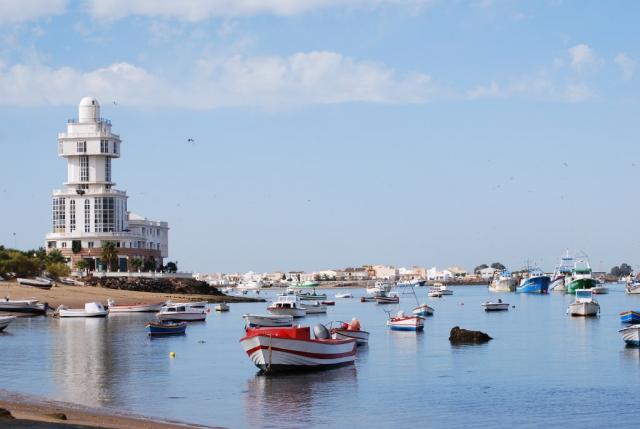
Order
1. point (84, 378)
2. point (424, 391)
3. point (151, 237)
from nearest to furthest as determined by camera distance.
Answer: point (424, 391) → point (84, 378) → point (151, 237)

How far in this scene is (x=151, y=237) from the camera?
177000 millimetres

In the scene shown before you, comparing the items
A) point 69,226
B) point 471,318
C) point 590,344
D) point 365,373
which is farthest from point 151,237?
point 365,373

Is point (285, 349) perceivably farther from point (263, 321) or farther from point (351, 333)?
point (263, 321)

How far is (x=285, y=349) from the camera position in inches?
1959

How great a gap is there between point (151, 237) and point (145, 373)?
12663cm

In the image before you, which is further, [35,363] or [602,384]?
[35,363]

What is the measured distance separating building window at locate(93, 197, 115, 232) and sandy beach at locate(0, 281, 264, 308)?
21681 millimetres

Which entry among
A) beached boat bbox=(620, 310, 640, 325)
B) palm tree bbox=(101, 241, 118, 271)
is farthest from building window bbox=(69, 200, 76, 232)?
beached boat bbox=(620, 310, 640, 325)

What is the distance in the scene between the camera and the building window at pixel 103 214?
16250 centimetres

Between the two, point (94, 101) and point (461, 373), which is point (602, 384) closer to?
point (461, 373)

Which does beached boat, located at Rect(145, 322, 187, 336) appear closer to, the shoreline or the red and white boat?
the red and white boat

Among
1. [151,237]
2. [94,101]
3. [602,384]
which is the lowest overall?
[602,384]

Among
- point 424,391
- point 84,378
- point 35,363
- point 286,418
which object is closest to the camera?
point 286,418

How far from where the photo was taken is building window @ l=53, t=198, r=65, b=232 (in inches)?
6555
